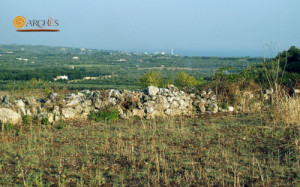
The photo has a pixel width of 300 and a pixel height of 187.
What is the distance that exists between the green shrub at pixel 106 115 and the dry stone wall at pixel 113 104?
0.17 metres

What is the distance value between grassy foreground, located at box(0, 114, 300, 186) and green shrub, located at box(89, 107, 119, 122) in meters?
0.44

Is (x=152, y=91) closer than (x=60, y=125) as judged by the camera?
No

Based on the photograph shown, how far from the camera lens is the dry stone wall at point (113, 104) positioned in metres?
8.57

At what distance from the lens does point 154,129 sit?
307 inches

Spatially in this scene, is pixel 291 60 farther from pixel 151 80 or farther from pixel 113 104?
pixel 113 104

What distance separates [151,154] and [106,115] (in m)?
3.57

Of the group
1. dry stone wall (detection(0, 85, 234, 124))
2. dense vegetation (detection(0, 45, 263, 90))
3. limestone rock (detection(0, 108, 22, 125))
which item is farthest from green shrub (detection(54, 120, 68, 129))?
dense vegetation (detection(0, 45, 263, 90))

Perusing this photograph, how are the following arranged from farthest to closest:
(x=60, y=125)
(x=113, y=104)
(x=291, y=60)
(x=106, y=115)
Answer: (x=291, y=60) → (x=113, y=104) → (x=106, y=115) → (x=60, y=125)

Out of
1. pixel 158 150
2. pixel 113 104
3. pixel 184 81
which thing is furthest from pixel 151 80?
pixel 158 150

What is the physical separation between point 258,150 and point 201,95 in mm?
4709

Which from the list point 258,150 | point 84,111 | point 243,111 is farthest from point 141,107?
point 258,150

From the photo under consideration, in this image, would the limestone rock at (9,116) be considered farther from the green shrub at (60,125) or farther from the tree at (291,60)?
the tree at (291,60)

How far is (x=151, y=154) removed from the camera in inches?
228

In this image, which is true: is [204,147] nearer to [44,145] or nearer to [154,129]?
[154,129]
